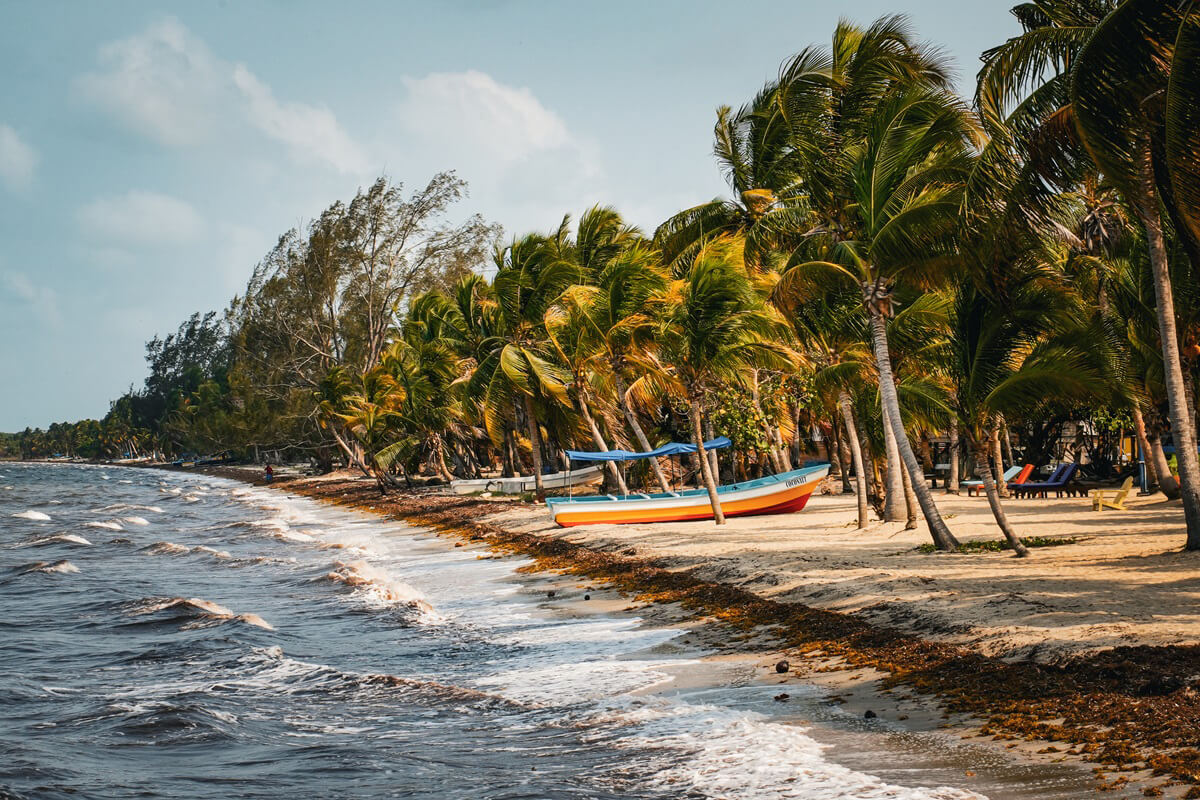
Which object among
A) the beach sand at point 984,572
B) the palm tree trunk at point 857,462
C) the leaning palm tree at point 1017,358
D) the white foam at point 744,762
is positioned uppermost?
the leaning palm tree at point 1017,358

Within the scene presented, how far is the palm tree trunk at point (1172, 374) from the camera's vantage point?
32.8 feet

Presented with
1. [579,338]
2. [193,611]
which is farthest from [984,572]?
[579,338]

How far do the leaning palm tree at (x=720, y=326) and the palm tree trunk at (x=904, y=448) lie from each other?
4436 mm

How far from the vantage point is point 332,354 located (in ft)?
189

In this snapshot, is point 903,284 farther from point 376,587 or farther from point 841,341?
point 376,587

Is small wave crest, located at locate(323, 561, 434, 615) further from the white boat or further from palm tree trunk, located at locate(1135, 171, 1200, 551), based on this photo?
the white boat

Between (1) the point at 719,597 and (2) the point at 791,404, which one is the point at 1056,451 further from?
(1) the point at 719,597

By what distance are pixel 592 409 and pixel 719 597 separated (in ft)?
58.6

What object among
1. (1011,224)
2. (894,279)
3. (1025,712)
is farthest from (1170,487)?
(1025,712)

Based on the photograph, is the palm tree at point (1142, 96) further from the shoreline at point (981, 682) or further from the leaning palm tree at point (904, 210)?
the shoreline at point (981, 682)

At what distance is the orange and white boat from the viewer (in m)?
20.6

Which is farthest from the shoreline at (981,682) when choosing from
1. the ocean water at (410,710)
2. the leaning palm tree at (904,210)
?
the leaning palm tree at (904,210)

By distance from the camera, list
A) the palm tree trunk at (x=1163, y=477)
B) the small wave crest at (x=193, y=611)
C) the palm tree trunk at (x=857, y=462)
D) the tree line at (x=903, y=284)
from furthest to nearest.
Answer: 1. the palm tree trunk at (x=1163, y=477)
2. the palm tree trunk at (x=857, y=462)
3. the small wave crest at (x=193, y=611)
4. the tree line at (x=903, y=284)

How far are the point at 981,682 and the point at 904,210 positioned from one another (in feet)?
22.2
